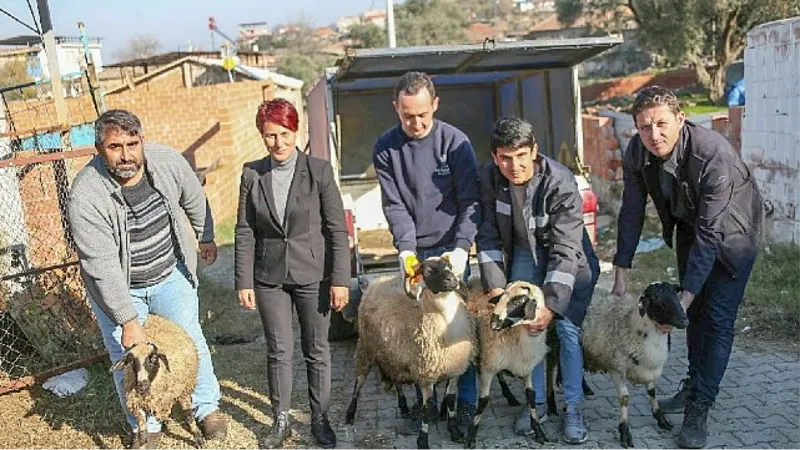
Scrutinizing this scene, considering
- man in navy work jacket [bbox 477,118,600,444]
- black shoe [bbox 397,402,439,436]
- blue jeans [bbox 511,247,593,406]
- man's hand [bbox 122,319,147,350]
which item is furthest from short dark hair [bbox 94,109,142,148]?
black shoe [bbox 397,402,439,436]

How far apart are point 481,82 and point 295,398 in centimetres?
510

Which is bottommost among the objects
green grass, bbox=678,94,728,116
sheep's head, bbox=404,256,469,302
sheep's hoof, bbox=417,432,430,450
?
sheep's hoof, bbox=417,432,430,450

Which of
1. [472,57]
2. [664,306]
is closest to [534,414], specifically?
[664,306]

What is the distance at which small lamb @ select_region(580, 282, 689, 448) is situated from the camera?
408 centimetres

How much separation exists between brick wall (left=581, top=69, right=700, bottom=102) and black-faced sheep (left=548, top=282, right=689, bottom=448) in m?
30.5

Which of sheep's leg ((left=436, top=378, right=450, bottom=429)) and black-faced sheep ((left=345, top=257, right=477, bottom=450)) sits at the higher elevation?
black-faced sheep ((left=345, top=257, right=477, bottom=450))

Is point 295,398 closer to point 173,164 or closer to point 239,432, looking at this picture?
point 239,432

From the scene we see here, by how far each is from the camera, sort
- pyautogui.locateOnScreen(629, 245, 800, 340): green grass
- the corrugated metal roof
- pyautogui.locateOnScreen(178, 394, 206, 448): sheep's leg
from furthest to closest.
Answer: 1. the corrugated metal roof
2. pyautogui.locateOnScreen(629, 245, 800, 340): green grass
3. pyautogui.locateOnScreen(178, 394, 206, 448): sheep's leg

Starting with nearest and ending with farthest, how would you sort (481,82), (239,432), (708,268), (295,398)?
1. (708,268)
2. (239,432)
3. (295,398)
4. (481,82)

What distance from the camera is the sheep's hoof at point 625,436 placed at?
4.31 metres

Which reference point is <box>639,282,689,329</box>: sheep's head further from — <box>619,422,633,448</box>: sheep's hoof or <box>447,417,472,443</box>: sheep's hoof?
<box>447,417,472,443</box>: sheep's hoof

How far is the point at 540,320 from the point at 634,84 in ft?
107

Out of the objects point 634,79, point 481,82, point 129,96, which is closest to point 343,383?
point 481,82

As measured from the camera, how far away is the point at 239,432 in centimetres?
483
